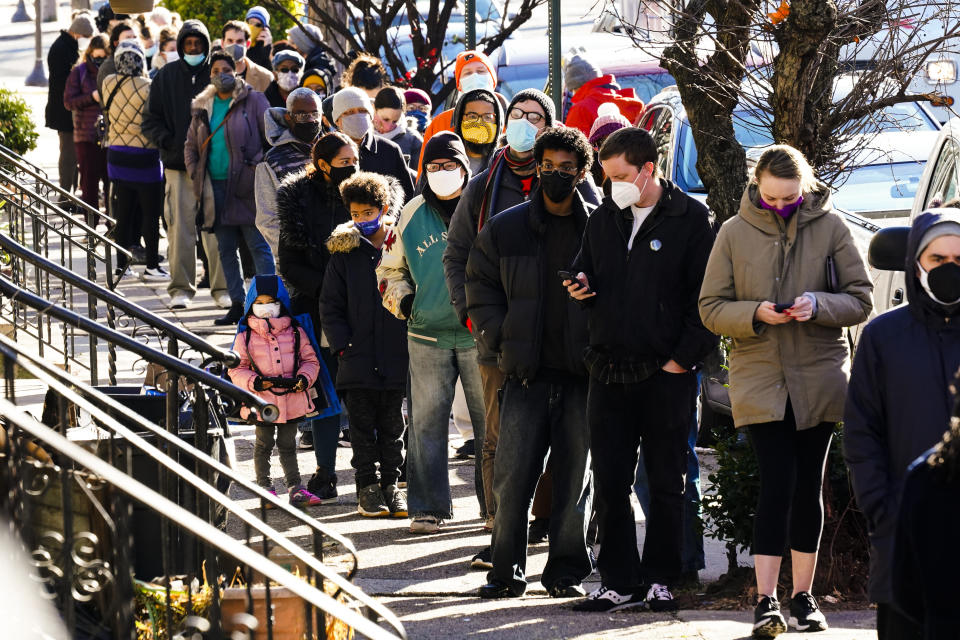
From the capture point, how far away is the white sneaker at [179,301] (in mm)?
13719

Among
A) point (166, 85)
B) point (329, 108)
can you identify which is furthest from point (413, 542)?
point (166, 85)

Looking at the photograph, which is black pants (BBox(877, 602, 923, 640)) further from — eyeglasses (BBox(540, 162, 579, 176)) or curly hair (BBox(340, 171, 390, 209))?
curly hair (BBox(340, 171, 390, 209))

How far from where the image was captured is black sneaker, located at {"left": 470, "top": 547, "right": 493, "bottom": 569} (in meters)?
7.26

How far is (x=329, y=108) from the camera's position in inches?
446

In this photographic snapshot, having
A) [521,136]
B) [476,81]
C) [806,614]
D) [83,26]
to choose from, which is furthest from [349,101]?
[83,26]

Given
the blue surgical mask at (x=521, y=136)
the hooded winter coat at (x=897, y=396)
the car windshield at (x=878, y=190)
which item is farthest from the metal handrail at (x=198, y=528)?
the car windshield at (x=878, y=190)

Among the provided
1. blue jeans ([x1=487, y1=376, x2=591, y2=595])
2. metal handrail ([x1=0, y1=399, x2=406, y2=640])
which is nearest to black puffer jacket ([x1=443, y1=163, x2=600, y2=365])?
blue jeans ([x1=487, y1=376, x2=591, y2=595])

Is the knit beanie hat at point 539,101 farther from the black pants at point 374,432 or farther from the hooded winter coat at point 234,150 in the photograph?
the hooded winter coat at point 234,150

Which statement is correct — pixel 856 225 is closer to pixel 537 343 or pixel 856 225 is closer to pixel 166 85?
pixel 537 343

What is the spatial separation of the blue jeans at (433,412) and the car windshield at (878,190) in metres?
3.14

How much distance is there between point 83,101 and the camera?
17453mm

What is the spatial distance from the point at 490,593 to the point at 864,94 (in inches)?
109

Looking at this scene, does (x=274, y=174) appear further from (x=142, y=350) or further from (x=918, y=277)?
(x=918, y=277)

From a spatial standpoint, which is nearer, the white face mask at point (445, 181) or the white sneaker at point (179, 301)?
the white face mask at point (445, 181)
